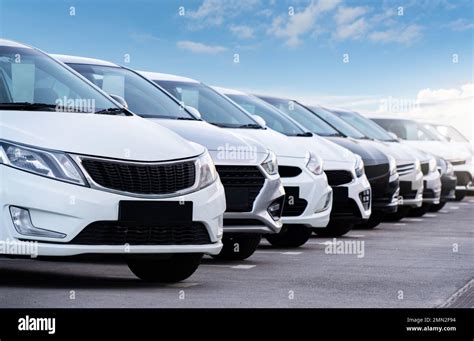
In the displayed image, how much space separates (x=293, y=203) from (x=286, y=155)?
0.44m

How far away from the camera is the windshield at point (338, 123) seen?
16.8 meters

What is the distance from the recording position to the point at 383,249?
1265cm

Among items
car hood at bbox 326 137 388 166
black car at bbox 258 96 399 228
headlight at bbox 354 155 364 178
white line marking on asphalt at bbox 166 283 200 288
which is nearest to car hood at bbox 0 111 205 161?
white line marking on asphalt at bbox 166 283 200 288

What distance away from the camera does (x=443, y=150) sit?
23.2 meters

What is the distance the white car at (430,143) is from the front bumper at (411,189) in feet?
11.9

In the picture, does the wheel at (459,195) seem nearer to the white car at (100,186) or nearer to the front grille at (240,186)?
the front grille at (240,186)

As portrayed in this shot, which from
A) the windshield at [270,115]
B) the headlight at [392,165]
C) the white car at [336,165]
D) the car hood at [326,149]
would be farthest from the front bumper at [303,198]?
the headlight at [392,165]

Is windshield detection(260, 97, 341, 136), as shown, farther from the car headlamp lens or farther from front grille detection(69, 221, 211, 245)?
front grille detection(69, 221, 211, 245)

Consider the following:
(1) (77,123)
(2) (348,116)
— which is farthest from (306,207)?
(2) (348,116)

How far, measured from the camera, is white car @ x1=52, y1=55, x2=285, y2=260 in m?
9.84

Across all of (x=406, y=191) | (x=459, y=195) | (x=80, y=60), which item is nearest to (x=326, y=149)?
(x=80, y=60)

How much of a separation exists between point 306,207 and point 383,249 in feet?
3.80

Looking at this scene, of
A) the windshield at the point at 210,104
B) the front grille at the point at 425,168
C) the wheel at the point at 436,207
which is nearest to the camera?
the windshield at the point at 210,104
